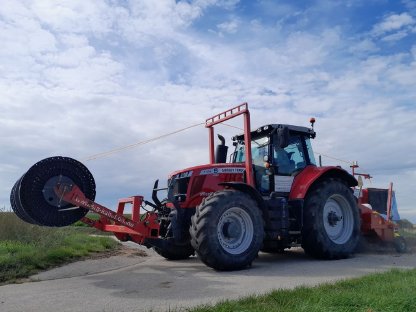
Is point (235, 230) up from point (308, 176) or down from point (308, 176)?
down

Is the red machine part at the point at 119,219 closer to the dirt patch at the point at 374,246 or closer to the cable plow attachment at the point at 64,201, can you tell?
the cable plow attachment at the point at 64,201

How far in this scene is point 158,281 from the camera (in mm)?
6980

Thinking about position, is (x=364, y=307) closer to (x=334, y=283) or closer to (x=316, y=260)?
(x=334, y=283)

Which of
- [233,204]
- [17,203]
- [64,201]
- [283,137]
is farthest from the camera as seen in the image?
[283,137]

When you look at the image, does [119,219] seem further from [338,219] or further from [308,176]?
[338,219]

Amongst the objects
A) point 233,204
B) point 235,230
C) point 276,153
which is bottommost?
point 235,230

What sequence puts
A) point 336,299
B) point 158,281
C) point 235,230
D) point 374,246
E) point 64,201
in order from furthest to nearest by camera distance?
point 374,246, point 235,230, point 64,201, point 158,281, point 336,299

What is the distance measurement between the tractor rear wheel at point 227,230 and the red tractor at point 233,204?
2 cm

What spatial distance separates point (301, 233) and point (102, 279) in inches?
169

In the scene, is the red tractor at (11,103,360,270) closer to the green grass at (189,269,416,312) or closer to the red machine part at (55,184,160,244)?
the red machine part at (55,184,160,244)

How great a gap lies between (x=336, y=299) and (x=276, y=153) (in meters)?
5.01

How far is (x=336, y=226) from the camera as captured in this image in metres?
10.2

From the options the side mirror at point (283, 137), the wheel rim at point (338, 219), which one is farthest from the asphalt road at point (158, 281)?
the side mirror at point (283, 137)

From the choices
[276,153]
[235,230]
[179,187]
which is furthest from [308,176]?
[179,187]
